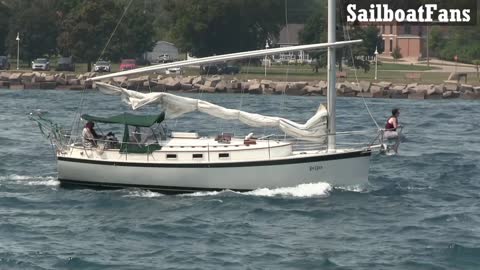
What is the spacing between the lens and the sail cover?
4047cm

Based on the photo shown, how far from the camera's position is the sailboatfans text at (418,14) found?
412 ft

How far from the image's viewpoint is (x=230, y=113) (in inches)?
1619

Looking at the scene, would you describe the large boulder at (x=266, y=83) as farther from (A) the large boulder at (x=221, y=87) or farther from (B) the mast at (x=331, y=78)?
(B) the mast at (x=331, y=78)

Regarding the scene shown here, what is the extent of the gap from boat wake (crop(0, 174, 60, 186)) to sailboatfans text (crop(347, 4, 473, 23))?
3117 inches

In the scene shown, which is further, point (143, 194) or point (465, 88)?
point (465, 88)

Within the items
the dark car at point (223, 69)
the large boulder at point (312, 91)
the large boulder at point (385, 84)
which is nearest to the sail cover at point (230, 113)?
the large boulder at point (312, 91)

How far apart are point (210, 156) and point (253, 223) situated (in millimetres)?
3463

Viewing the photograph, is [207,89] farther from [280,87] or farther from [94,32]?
[94,32]

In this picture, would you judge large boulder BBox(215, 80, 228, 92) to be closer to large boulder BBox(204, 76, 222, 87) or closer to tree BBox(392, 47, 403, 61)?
large boulder BBox(204, 76, 222, 87)

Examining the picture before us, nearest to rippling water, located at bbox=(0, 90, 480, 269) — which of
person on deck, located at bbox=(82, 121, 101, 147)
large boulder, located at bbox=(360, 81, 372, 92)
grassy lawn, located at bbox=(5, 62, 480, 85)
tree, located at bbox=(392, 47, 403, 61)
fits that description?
person on deck, located at bbox=(82, 121, 101, 147)

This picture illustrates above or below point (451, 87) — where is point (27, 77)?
above

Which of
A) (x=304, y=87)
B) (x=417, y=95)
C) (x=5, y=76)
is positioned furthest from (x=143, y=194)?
(x=5, y=76)

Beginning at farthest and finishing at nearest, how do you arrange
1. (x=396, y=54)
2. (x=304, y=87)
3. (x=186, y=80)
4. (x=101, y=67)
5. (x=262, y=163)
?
1. (x=396, y=54)
2. (x=101, y=67)
3. (x=186, y=80)
4. (x=304, y=87)
5. (x=262, y=163)

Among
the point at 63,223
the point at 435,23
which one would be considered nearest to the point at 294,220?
the point at 63,223
